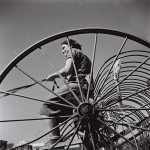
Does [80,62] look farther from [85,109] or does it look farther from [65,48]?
[85,109]

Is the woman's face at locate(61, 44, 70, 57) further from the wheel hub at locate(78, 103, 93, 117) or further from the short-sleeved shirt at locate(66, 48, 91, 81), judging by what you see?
the wheel hub at locate(78, 103, 93, 117)

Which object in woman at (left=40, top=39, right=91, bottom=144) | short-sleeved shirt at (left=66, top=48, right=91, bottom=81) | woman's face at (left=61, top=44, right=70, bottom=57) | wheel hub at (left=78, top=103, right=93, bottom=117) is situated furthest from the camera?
woman's face at (left=61, top=44, right=70, bottom=57)

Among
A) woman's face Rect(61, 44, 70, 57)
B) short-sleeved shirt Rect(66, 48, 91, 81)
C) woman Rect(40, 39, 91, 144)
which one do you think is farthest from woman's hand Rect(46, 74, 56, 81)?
woman's face Rect(61, 44, 70, 57)

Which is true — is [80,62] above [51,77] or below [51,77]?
above

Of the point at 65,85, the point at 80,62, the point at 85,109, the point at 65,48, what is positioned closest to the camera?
the point at 85,109

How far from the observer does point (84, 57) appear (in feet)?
14.5

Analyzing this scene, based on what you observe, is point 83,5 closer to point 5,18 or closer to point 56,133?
point 5,18

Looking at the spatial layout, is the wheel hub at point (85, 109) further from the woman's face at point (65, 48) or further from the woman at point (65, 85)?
the woman's face at point (65, 48)

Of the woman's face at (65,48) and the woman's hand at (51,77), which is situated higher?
the woman's face at (65,48)

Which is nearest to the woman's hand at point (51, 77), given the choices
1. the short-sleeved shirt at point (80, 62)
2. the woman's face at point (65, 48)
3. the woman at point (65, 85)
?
the woman at point (65, 85)

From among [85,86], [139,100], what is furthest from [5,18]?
[139,100]

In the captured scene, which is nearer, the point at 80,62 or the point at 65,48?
the point at 80,62

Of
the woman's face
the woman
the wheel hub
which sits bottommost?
the wheel hub

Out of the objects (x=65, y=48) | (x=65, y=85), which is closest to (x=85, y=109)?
(x=65, y=85)
